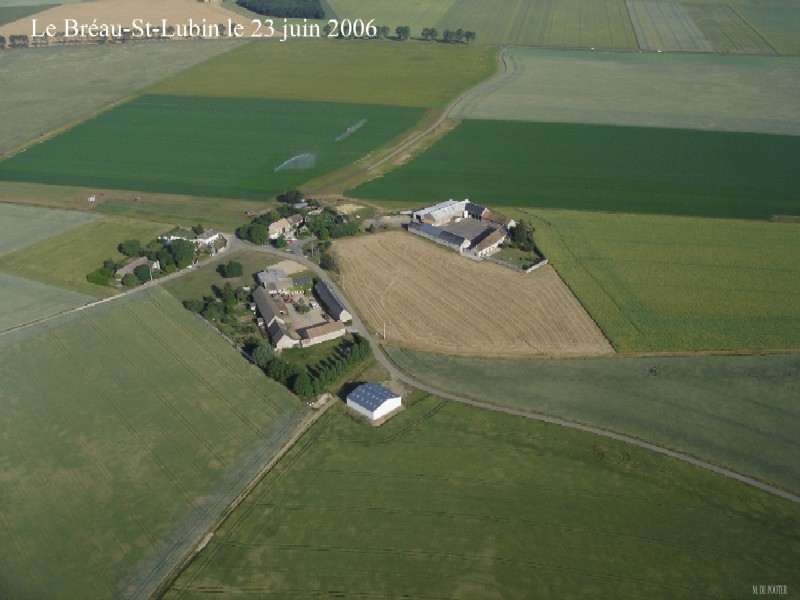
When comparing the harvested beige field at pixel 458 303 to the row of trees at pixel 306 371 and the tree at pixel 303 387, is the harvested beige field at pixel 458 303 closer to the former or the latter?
the row of trees at pixel 306 371

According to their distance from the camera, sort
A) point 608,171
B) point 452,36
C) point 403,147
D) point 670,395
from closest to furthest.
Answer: point 670,395 < point 608,171 < point 403,147 < point 452,36

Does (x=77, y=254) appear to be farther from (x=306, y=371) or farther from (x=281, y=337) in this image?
(x=306, y=371)

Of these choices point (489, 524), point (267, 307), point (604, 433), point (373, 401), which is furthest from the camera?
point (267, 307)

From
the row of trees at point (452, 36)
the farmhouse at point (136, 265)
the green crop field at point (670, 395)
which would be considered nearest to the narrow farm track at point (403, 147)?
A: the farmhouse at point (136, 265)

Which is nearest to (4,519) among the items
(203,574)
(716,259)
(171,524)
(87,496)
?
(87,496)

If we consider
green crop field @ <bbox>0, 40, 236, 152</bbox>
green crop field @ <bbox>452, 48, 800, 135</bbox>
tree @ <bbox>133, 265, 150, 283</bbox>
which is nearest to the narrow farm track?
green crop field @ <bbox>452, 48, 800, 135</bbox>

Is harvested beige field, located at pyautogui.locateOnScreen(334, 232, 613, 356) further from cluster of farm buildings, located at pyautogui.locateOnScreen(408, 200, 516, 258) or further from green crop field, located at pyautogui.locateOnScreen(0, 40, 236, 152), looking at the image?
green crop field, located at pyautogui.locateOnScreen(0, 40, 236, 152)

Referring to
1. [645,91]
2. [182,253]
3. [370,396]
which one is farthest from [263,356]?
[645,91]
